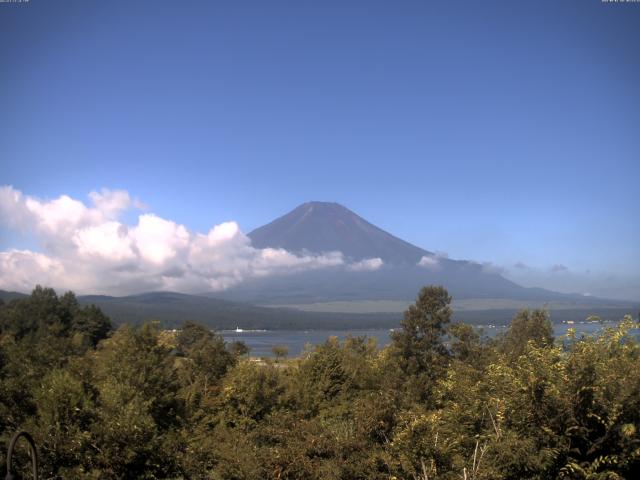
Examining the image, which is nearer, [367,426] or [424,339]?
[367,426]

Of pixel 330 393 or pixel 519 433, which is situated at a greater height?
pixel 519 433

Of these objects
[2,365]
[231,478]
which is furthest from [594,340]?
[2,365]

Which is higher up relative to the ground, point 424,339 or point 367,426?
point 367,426

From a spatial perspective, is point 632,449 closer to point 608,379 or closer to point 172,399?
point 608,379

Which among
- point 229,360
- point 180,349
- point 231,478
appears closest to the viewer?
point 231,478

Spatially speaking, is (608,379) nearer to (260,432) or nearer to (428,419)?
(428,419)

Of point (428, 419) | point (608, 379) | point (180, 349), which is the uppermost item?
point (608, 379)

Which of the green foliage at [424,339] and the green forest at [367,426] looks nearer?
the green forest at [367,426]

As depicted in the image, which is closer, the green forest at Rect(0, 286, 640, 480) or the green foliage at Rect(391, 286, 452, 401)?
the green forest at Rect(0, 286, 640, 480)

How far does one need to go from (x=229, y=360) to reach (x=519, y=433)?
83.2 feet

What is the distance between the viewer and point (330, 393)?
1016 inches

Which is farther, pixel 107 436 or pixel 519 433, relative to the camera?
pixel 107 436

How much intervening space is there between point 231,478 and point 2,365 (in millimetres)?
15624

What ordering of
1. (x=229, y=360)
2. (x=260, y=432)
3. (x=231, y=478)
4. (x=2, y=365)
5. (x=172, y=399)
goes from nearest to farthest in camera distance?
(x=231, y=478) → (x=260, y=432) → (x=172, y=399) → (x=2, y=365) → (x=229, y=360)
